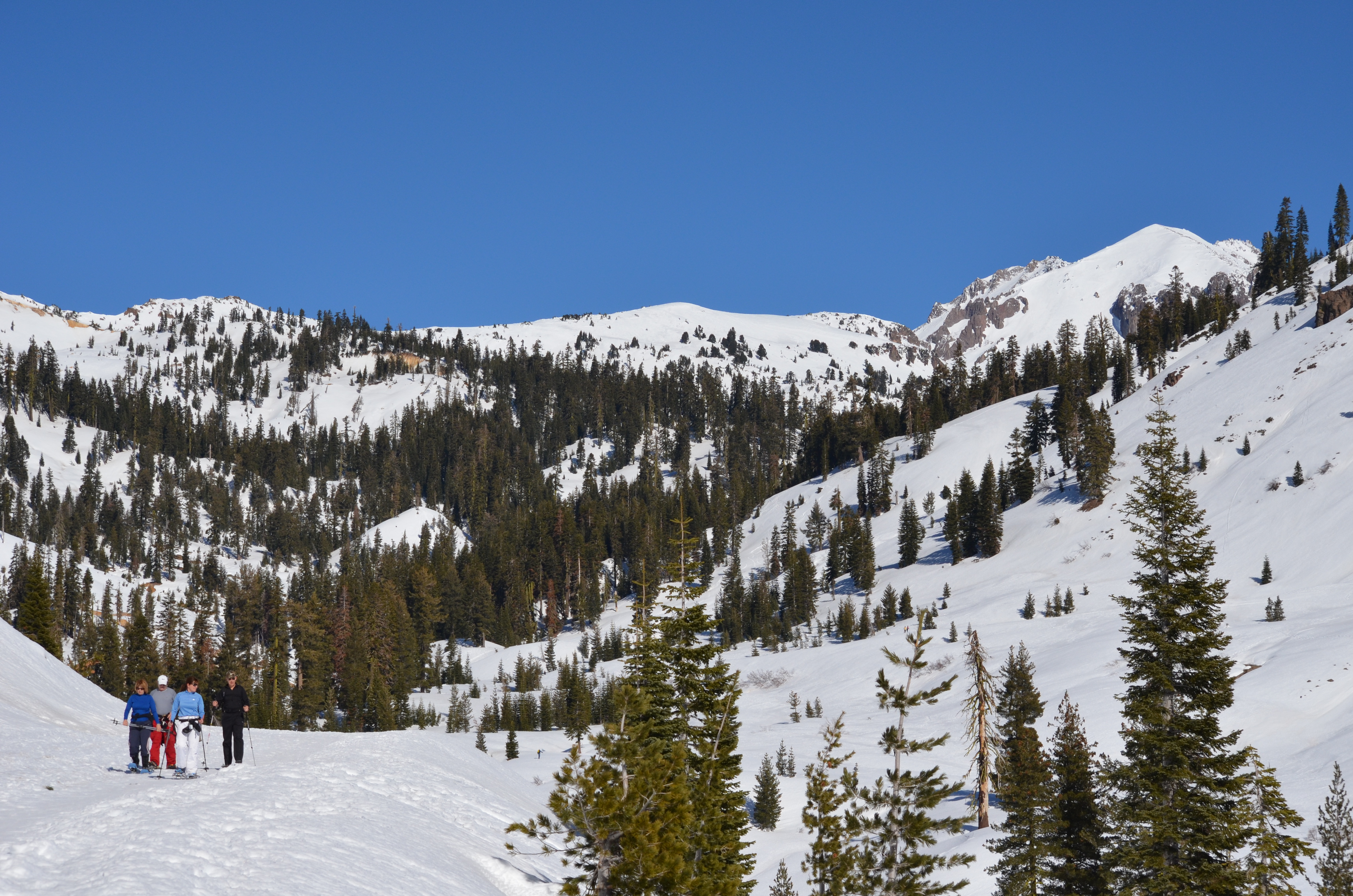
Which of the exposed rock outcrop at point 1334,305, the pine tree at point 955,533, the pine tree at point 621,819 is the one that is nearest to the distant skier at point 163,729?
the pine tree at point 621,819

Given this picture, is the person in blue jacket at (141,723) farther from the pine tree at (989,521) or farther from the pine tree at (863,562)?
the pine tree at (989,521)

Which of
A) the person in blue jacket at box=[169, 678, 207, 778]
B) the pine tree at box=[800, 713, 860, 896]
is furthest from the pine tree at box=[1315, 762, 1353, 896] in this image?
the person in blue jacket at box=[169, 678, 207, 778]

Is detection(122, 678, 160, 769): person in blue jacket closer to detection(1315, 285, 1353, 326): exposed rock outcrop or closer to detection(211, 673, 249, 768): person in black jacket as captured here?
detection(211, 673, 249, 768): person in black jacket

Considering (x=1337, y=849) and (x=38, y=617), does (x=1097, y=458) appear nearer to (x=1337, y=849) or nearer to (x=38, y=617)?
(x=1337, y=849)

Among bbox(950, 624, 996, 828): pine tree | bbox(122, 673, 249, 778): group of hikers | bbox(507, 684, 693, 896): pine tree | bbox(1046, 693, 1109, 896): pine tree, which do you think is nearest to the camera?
bbox(507, 684, 693, 896): pine tree

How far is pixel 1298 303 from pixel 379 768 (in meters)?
171

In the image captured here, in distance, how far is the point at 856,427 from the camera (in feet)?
578

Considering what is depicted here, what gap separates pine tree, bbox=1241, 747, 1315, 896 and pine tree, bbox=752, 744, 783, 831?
3466 centimetres

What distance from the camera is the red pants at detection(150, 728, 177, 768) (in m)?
22.5

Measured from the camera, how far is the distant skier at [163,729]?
21906mm

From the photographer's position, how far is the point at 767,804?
55.4 metres

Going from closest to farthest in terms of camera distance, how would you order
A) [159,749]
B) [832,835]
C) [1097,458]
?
[159,749] < [832,835] < [1097,458]

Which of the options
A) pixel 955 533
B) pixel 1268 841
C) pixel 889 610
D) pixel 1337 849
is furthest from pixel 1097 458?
pixel 1268 841

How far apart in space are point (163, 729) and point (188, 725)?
151cm
